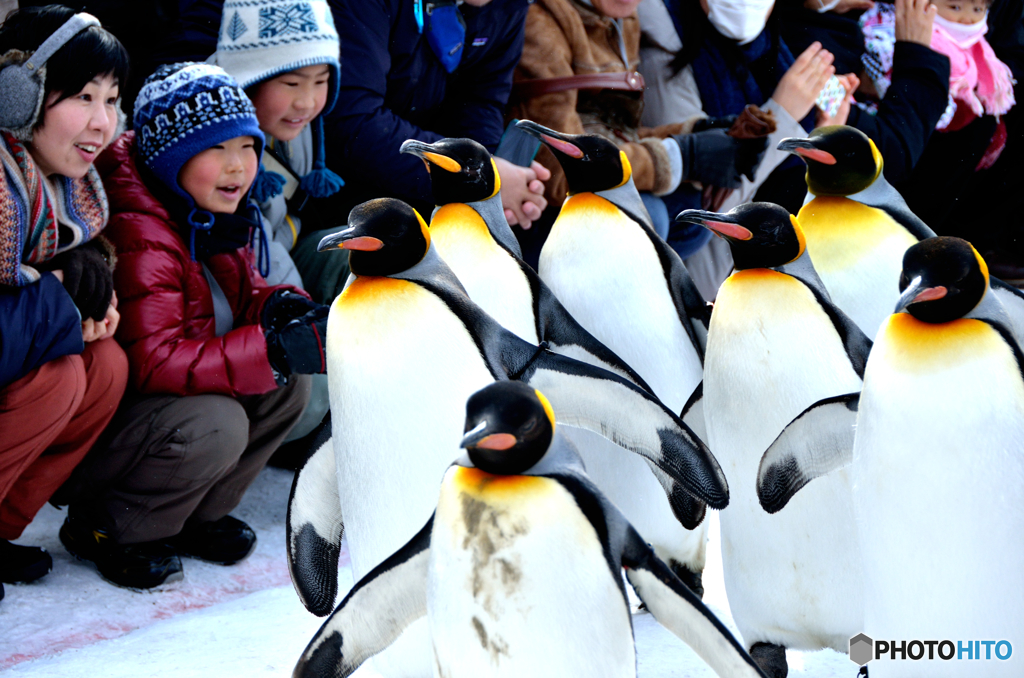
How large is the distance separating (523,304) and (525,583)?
30.5 inches

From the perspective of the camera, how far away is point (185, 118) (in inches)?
83.1

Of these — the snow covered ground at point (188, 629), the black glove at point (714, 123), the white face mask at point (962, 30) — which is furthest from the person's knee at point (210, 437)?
the white face mask at point (962, 30)

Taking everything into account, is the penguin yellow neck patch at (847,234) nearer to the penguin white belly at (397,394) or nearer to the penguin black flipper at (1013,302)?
the penguin black flipper at (1013,302)

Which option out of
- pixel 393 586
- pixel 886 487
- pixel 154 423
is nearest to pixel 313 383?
pixel 154 423

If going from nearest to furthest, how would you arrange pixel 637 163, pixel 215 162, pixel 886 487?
pixel 886 487 → pixel 215 162 → pixel 637 163

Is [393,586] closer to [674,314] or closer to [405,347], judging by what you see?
[405,347]

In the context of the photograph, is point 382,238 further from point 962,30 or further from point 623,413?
point 962,30

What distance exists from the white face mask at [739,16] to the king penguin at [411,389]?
2.18 metres

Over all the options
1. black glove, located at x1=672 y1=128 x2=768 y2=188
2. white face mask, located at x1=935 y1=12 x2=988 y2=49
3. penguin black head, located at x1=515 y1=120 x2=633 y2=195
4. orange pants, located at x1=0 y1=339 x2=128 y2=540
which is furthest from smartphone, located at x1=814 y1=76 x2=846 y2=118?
orange pants, located at x1=0 y1=339 x2=128 y2=540

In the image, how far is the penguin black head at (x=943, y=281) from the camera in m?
1.28

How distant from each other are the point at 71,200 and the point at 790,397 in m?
1.43

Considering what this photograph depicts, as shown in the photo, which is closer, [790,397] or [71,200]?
[790,397]

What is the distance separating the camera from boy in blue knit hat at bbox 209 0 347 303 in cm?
238

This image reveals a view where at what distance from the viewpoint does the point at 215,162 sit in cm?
216
